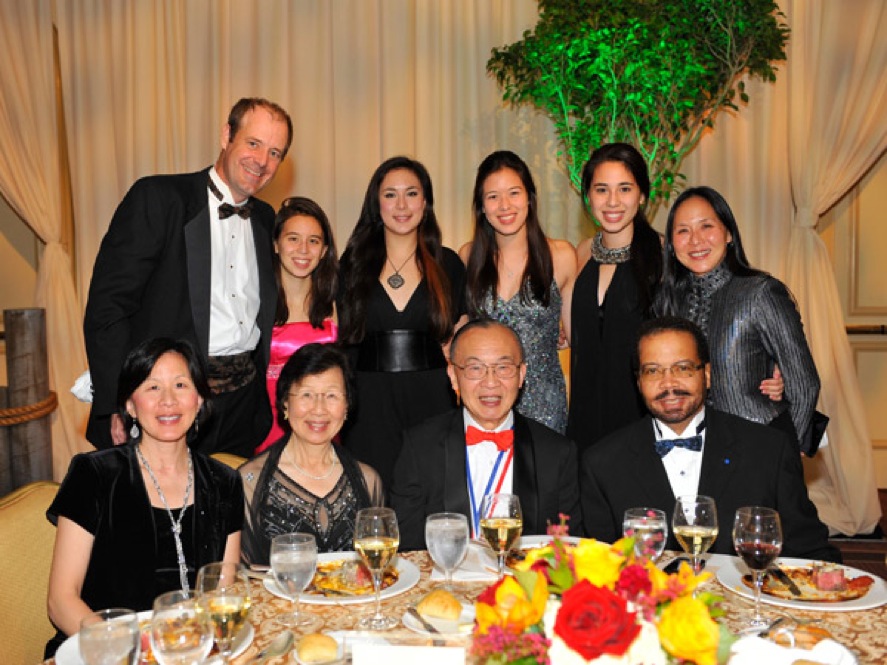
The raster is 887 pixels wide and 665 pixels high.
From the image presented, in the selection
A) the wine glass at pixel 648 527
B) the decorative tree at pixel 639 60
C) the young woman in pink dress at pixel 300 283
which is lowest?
the wine glass at pixel 648 527

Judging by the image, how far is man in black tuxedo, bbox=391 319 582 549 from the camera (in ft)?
9.01

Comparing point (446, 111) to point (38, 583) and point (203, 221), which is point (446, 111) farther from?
point (38, 583)

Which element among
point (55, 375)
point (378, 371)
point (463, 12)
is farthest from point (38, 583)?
point (463, 12)

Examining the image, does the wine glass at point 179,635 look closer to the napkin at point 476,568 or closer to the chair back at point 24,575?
the napkin at point 476,568

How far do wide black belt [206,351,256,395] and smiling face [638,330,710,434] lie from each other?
5.06ft

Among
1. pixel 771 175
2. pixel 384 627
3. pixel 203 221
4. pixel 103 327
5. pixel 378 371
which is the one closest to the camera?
pixel 384 627

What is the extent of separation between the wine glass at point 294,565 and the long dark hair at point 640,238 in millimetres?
2052

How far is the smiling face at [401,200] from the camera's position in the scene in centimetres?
374

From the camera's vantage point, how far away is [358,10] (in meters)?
6.01

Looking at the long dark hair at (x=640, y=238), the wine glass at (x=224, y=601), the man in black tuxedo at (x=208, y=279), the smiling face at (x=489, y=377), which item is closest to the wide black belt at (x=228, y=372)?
the man in black tuxedo at (x=208, y=279)

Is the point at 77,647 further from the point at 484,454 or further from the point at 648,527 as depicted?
the point at 484,454

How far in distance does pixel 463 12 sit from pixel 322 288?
282 centimetres

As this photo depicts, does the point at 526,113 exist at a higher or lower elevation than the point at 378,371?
higher

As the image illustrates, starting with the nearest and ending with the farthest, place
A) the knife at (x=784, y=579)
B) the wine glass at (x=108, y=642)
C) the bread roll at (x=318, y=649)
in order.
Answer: the wine glass at (x=108, y=642) < the bread roll at (x=318, y=649) < the knife at (x=784, y=579)
